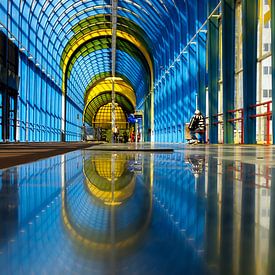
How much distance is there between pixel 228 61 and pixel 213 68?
8.02 feet

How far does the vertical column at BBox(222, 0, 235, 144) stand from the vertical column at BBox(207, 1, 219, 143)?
199cm

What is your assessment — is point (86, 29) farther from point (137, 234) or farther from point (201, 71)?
point (137, 234)

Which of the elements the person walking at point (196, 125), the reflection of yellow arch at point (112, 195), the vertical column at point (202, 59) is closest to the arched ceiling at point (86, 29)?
the vertical column at point (202, 59)

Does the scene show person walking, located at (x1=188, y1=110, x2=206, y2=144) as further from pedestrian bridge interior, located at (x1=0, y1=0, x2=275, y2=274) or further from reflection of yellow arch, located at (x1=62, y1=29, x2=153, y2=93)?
reflection of yellow arch, located at (x1=62, y1=29, x2=153, y2=93)

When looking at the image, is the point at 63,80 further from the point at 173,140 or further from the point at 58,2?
the point at 173,140

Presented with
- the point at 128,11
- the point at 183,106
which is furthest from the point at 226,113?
the point at 128,11

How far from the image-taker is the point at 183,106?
24938 millimetres

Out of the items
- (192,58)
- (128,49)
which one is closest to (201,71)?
(192,58)

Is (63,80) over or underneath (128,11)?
underneath

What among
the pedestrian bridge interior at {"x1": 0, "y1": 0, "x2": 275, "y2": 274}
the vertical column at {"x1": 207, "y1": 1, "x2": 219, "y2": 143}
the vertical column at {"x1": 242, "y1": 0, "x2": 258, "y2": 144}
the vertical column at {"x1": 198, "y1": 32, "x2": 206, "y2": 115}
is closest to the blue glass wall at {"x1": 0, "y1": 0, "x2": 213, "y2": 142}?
the vertical column at {"x1": 198, "y1": 32, "x2": 206, "y2": 115}

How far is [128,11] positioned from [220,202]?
34874 mm

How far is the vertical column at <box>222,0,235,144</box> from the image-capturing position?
51.8ft

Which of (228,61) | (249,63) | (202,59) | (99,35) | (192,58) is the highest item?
(99,35)

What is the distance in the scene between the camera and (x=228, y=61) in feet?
52.9
